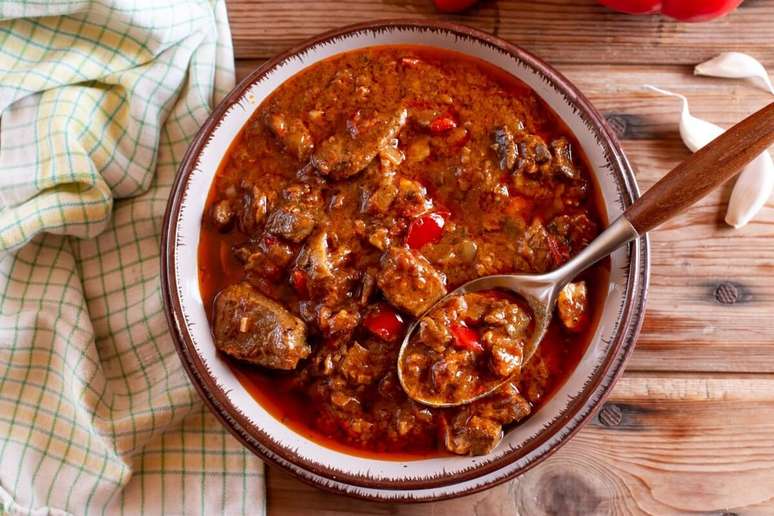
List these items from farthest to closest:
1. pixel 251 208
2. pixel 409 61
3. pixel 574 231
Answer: pixel 409 61, pixel 251 208, pixel 574 231

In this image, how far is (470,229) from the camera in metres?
3.38

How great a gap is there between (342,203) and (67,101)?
153 centimetres

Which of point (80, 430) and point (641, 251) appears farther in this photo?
point (80, 430)

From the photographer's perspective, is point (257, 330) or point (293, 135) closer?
point (257, 330)

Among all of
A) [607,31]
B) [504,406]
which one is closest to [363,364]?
[504,406]

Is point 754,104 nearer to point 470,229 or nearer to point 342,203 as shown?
point 470,229

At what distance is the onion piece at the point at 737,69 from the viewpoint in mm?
3771

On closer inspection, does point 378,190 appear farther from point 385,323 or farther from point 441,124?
point 385,323

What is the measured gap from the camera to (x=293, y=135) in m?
3.48

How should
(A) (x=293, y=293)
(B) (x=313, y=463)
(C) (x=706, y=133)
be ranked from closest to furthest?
1. (B) (x=313, y=463)
2. (A) (x=293, y=293)
3. (C) (x=706, y=133)

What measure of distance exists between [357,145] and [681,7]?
5.66 feet

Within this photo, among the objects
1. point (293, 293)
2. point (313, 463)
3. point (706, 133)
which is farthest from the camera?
point (706, 133)

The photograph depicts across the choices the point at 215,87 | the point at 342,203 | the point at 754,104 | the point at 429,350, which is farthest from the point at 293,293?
the point at 754,104

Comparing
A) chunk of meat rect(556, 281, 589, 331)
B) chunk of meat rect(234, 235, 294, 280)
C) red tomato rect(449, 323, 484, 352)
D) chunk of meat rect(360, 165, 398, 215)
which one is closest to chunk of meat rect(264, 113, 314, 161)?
chunk of meat rect(360, 165, 398, 215)
